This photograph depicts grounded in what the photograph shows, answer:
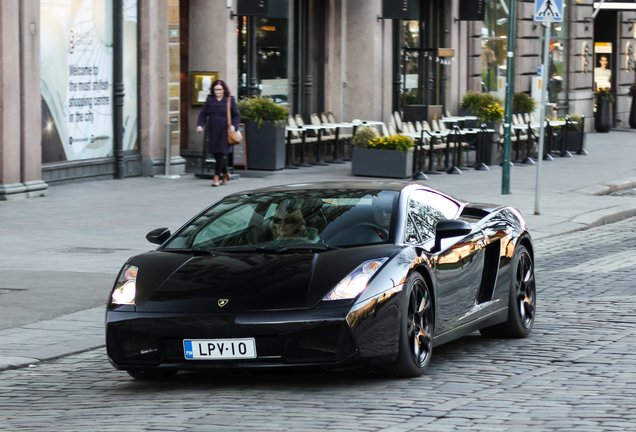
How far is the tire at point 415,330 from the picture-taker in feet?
20.9

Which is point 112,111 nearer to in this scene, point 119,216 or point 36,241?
point 119,216

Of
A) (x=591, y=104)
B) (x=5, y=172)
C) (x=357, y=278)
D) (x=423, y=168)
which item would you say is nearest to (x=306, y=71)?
(x=423, y=168)

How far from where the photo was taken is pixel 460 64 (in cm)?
3269

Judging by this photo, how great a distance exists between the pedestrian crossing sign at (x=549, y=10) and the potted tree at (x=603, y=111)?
23404 millimetres

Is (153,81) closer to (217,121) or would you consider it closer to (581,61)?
(217,121)

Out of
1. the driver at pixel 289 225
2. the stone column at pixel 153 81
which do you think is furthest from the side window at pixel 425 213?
the stone column at pixel 153 81

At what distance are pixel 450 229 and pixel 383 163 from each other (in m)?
14.8

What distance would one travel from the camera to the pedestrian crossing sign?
16.7 metres

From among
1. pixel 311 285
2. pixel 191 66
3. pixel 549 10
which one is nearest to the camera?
pixel 311 285

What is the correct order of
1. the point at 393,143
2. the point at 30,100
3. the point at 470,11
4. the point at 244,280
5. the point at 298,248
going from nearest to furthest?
the point at 244,280, the point at 298,248, the point at 30,100, the point at 393,143, the point at 470,11

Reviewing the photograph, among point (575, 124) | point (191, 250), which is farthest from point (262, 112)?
point (191, 250)

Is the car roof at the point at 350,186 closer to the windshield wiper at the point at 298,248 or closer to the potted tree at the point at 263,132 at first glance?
the windshield wiper at the point at 298,248

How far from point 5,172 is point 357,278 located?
11925mm

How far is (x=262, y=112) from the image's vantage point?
2198 centimetres
